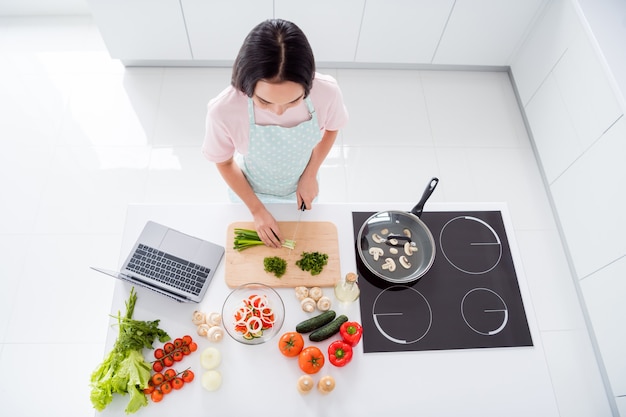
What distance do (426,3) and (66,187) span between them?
2.44 meters

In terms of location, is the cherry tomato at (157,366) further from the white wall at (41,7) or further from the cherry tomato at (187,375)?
the white wall at (41,7)

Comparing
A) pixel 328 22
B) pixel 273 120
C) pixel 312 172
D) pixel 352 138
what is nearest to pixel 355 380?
pixel 312 172

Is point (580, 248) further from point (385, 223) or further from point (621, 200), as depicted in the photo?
point (385, 223)

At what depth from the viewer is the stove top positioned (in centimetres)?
127

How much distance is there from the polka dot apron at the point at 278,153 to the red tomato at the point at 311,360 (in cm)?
62

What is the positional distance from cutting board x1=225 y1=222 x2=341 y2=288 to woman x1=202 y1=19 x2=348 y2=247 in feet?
0.17

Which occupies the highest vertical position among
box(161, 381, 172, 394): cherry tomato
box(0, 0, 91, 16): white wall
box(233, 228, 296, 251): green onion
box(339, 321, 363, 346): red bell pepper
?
box(0, 0, 91, 16): white wall

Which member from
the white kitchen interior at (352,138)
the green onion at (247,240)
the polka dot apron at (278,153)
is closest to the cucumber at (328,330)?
the green onion at (247,240)

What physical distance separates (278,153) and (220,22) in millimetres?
1572

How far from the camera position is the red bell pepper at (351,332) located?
1.18m

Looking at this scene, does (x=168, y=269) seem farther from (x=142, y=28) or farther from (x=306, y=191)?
(x=142, y=28)

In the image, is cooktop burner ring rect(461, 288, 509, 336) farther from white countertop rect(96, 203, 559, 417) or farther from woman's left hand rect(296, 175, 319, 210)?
woman's left hand rect(296, 175, 319, 210)

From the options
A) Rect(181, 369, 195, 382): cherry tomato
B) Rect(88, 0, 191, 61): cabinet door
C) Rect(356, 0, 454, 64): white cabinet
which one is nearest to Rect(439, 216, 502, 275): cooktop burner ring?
Rect(181, 369, 195, 382): cherry tomato

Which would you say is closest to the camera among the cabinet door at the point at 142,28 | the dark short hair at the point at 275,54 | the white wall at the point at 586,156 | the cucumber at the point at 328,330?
the dark short hair at the point at 275,54
